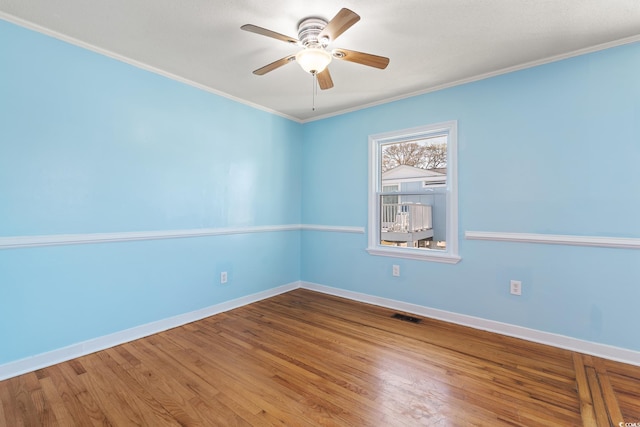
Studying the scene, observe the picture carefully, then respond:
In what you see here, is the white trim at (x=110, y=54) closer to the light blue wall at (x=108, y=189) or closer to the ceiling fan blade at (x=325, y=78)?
the light blue wall at (x=108, y=189)

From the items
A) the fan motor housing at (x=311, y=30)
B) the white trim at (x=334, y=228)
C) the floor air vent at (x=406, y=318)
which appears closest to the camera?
the fan motor housing at (x=311, y=30)

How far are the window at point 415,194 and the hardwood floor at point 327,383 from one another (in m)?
0.94

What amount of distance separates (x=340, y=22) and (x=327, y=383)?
2.23m

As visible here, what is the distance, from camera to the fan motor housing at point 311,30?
6.51 ft

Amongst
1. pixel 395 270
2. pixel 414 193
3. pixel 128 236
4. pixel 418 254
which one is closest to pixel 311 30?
pixel 414 193

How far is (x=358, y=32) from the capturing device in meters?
2.13

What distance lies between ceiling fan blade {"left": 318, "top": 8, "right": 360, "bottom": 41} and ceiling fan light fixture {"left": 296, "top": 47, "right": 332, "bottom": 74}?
0.11 m

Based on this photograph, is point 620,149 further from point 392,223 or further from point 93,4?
point 93,4

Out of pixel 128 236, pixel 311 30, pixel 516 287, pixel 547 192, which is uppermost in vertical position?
pixel 311 30

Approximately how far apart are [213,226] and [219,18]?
198 cm

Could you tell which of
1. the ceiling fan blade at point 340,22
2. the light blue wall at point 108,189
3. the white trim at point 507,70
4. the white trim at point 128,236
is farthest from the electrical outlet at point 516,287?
the light blue wall at point 108,189

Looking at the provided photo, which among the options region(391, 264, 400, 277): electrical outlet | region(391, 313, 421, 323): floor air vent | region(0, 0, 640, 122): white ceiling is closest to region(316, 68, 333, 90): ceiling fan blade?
region(0, 0, 640, 122): white ceiling

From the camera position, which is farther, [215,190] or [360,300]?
[360,300]

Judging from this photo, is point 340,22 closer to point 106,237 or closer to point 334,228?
point 106,237
